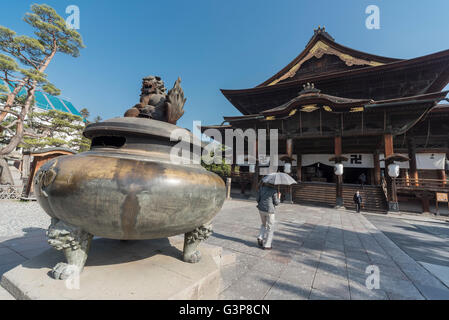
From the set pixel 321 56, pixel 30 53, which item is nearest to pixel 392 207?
pixel 321 56

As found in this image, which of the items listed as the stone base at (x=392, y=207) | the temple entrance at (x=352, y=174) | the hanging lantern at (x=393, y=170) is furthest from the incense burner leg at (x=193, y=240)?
the temple entrance at (x=352, y=174)

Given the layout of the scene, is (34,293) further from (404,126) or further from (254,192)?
(404,126)

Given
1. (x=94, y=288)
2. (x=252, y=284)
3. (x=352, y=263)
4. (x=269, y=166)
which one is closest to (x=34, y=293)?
(x=94, y=288)

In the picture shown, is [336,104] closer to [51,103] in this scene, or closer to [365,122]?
[365,122]

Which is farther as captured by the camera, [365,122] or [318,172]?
[318,172]

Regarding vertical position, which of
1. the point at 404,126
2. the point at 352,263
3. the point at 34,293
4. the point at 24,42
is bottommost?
the point at 352,263

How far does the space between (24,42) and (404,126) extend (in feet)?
80.7

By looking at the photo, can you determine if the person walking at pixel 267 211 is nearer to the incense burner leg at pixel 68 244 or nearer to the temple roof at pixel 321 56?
the incense burner leg at pixel 68 244

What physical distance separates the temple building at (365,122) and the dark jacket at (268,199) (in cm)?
907

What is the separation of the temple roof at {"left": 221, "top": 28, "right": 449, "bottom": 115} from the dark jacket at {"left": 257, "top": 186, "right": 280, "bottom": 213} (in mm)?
14571

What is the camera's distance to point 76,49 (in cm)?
1512

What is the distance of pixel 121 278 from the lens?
1.67 metres

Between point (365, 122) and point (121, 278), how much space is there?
15.2 m

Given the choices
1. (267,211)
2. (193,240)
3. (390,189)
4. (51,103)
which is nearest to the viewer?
(193,240)
